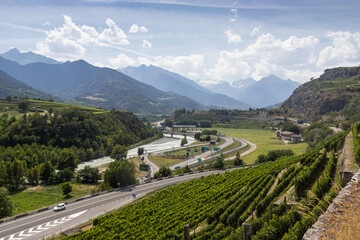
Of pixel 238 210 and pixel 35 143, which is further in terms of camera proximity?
pixel 35 143

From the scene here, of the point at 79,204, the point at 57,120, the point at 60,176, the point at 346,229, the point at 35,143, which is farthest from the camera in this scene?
the point at 57,120

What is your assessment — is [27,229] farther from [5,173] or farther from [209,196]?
[5,173]

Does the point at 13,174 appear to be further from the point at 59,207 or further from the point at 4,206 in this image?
the point at 59,207

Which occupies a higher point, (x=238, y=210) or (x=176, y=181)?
(x=238, y=210)

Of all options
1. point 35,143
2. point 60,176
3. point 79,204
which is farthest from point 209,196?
point 35,143

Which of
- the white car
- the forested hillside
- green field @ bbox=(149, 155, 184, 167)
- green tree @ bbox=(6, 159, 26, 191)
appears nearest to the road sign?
the forested hillside

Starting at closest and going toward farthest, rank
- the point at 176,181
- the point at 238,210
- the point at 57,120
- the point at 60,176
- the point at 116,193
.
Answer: the point at 238,210 < the point at 116,193 < the point at 176,181 < the point at 60,176 < the point at 57,120

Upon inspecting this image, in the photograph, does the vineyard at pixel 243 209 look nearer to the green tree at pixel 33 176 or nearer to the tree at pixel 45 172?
the tree at pixel 45 172

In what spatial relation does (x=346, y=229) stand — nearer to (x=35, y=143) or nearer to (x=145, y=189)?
(x=145, y=189)

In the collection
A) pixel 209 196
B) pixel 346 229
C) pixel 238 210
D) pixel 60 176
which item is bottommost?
pixel 60 176
